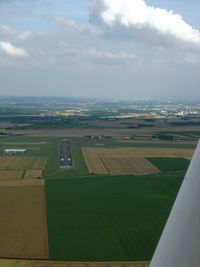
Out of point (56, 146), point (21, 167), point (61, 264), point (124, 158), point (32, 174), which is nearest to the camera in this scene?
point (61, 264)

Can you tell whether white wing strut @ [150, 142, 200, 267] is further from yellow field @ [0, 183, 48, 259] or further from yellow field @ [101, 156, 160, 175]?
yellow field @ [101, 156, 160, 175]

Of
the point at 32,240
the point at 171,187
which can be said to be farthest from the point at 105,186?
the point at 32,240

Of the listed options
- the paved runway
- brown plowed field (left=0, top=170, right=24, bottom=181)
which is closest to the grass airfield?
brown plowed field (left=0, top=170, right=24, bottom=181)

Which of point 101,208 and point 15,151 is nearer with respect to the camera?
point 101,208

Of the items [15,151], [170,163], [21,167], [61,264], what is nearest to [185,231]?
[61,264]

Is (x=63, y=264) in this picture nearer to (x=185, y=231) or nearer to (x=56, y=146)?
(x=185, y=231)

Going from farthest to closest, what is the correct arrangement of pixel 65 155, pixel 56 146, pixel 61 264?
pixel 56 146 < pixel 65 155 < pixel 61 264

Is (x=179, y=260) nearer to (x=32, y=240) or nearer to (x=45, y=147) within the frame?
(x=32, y=240)

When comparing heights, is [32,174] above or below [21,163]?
above
